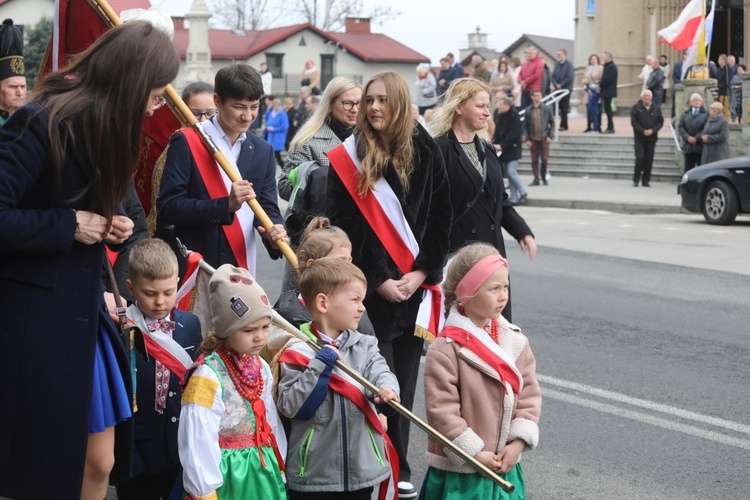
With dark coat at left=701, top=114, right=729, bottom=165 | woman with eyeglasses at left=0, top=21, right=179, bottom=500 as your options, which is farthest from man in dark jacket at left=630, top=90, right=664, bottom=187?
woman with eyeglasses at left=0, top=21, right=179, bottom=500

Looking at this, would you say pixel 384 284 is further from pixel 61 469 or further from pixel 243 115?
pixel 61 469

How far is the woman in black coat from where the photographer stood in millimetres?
6293

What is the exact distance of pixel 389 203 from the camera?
A: 543 centimetres

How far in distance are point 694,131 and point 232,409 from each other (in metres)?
20.1

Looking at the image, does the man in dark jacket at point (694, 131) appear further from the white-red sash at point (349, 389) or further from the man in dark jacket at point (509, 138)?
the white-red sash at point (349, 389)

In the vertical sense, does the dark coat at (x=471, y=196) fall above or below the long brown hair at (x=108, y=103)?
below

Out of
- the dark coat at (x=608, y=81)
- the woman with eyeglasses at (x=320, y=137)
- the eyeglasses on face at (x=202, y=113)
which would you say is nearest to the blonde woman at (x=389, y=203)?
the woman with eyeglasses at (x=320, y=137)

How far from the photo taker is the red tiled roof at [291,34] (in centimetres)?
6944

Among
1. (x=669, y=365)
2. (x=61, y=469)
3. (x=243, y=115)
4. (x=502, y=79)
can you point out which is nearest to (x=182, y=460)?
(x=61, y=469)

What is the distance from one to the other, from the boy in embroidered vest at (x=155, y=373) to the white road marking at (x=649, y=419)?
3.28 metres

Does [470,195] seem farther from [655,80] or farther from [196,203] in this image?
[655,80]

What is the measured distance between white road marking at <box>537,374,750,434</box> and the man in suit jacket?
2.89m

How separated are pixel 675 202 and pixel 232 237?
16.9 meters

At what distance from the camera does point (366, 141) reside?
545cm
